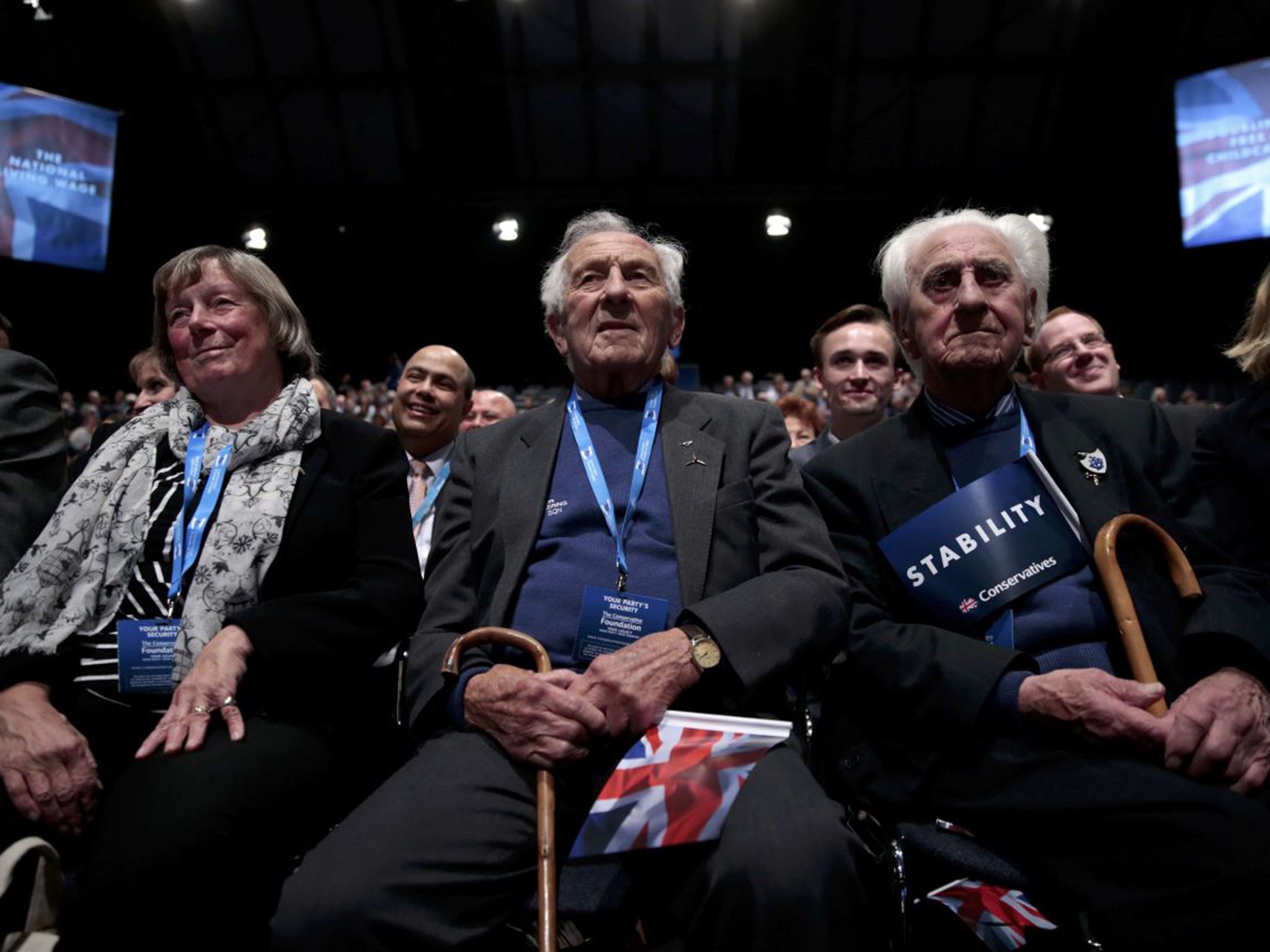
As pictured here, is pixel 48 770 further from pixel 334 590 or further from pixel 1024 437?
pixel 1024 437

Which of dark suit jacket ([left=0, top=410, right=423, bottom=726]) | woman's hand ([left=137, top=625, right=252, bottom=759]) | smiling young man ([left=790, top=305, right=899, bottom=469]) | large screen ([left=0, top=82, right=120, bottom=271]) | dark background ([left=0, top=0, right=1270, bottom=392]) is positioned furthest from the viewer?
dark background ([left=0, top=0, right=1270, bottom=392])

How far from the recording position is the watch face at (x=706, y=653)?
59.4 inches

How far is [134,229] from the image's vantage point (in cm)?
1186

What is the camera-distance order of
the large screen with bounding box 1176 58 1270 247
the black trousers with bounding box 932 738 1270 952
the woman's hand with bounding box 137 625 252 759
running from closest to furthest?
1. the black trousers with bounding box 932 738 1270 952
2. the woman's hand with bounding box 137 625 252 759
3. the large screen with bounding box 1176 58 1270 247

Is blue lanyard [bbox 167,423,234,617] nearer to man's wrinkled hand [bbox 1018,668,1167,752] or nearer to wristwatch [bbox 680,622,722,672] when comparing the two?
wristwatch [bbox 680,622,722,672]

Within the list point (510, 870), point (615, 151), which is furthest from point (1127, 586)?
point (615, 151)

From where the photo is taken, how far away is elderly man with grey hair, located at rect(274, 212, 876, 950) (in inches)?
50.8

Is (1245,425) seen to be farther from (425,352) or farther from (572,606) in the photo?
(425,352)

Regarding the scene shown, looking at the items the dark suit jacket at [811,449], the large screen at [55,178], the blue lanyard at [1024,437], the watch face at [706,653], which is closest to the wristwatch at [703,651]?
the watch face at [706,653]

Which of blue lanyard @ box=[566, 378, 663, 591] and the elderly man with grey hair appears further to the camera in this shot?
blue lanyard @ box=[566, 378, 663, 591]

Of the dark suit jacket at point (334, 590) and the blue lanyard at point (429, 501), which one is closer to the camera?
the dark suit jacket at point (334, 590)

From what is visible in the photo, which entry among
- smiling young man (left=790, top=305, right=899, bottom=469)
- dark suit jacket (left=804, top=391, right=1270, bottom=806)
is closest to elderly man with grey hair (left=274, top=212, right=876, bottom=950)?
dark suit jacket (left=804, top=391, right=1270, bottom=806)

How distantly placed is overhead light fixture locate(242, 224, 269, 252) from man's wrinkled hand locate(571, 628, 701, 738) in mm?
12297

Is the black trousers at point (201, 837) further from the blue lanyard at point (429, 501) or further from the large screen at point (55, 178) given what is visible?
the large screen at point (55, 178)
